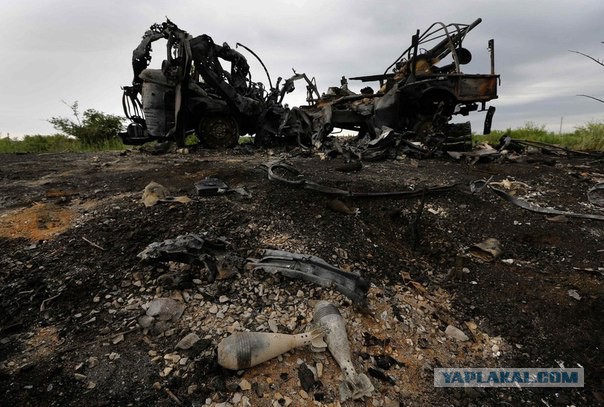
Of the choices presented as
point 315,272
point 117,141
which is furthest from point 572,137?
point 117,141

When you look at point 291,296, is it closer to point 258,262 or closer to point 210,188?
point 258,262

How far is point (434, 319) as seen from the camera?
1.90 metres

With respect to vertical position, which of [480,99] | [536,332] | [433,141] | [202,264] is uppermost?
[480,99]

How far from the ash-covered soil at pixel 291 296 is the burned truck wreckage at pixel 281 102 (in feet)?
10.8

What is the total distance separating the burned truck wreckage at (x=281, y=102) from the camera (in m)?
6.82

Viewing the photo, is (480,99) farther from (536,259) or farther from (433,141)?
(536,259)

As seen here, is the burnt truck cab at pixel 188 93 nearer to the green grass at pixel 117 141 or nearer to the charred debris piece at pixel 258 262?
the green grass at pixel 117 141

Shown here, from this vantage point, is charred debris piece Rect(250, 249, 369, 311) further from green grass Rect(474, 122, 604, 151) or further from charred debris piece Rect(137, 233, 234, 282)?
green grass Rect(474, 122, 604, 151)

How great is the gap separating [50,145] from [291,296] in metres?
11.6

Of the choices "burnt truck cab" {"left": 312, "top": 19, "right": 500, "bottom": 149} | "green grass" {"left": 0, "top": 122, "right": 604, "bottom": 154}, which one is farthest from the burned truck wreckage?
"green grass" {"left": 0, "top": 122, "right": 604, "bottom": 154}

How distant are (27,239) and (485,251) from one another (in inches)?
142

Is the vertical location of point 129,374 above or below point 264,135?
below

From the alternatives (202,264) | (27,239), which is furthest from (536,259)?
(27,239)

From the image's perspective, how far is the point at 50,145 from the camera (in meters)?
10.1
